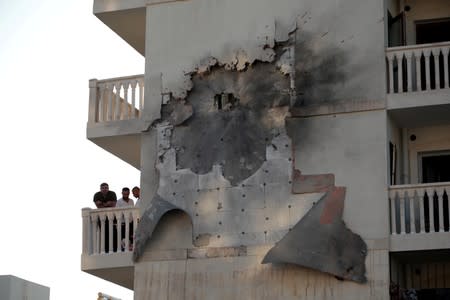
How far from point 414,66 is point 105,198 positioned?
6557 mm

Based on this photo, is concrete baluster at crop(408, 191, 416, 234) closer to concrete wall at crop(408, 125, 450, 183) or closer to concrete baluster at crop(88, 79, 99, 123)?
concrete wall at crop(408, 125, 450, 183)

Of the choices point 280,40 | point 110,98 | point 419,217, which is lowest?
point 419,217

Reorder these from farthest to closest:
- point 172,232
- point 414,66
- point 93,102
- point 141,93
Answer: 1. point 93,102
2. point 141,93
3. point 172,232
4. point 414,66

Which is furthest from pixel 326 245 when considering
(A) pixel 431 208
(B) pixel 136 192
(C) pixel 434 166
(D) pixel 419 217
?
(B) pixel 136 192

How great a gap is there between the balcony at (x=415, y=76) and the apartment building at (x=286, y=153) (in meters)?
0.03

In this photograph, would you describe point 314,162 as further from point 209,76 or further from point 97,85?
point 97,85

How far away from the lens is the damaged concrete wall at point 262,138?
3139cm

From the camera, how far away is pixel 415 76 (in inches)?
1266

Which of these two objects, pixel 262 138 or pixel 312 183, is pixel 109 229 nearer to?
pixel 262 138

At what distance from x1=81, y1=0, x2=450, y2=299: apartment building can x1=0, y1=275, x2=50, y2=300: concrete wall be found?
7177 millimetres

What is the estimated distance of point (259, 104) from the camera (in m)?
32.5

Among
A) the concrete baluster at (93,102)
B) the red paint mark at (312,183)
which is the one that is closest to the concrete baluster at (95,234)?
the concrete baluster at (93,102)

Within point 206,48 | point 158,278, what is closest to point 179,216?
point 158,278

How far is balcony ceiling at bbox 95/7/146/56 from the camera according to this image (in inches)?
1364
